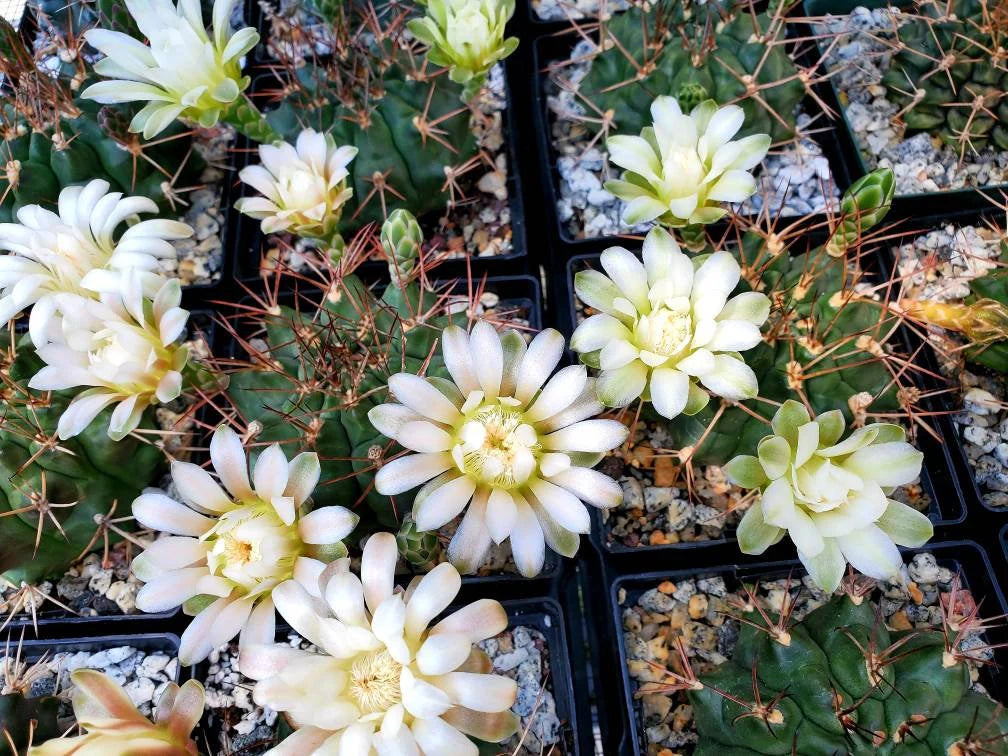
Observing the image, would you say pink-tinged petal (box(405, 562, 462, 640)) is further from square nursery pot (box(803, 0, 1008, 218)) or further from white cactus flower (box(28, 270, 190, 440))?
square nursery pot (box(803, 0, 1008, 218))

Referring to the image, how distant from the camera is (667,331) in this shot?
1052 millimetres

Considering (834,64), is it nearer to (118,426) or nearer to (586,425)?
(586,425)

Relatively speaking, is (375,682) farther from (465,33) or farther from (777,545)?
(465,33)

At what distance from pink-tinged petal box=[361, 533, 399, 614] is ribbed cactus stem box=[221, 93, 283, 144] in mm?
848

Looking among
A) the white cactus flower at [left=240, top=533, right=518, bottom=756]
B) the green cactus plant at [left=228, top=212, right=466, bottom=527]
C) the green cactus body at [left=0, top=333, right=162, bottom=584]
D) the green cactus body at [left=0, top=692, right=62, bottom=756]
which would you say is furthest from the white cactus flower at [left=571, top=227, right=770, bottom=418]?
the green cactus body at [left=0, top=692, right=62, bottom=756]

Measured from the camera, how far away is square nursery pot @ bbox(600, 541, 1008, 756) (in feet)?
3.92

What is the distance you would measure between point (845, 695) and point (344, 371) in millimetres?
792

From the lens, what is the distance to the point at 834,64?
1792 mm

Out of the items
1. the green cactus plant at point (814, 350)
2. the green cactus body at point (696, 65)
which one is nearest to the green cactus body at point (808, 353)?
the green cactus plant at point (814, 350)

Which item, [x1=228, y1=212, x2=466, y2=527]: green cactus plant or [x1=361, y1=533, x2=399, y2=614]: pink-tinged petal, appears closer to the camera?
[x1=361, y1=533, x2=399, y2=614]: pink-tinged petal

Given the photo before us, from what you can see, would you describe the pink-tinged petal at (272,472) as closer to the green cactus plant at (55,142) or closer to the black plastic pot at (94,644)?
the black plastic pot at (94,644)

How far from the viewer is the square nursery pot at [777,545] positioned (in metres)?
1.27

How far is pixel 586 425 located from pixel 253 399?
542 mm

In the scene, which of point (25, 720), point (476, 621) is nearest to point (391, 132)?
point (476, 621)
